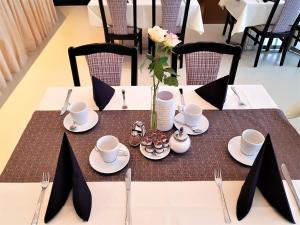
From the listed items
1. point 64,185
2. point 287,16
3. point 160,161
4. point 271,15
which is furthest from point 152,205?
point 287,16

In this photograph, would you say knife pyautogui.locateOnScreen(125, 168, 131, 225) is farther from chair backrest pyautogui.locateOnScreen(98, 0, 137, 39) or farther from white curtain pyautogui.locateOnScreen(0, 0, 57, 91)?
white curtain pyautogui.locateOnScreen(0, 0, 57, 91)

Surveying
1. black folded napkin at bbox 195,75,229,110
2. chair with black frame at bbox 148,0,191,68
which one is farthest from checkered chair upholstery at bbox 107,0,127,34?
black folded napkin at bbox 195,75,229,110

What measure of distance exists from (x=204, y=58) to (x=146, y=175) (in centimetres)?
88

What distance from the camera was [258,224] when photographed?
77cm

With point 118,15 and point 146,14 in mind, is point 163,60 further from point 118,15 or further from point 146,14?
point 146,14

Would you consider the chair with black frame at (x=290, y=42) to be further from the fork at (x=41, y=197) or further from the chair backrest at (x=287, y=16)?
the fork at (x=41, y=197)

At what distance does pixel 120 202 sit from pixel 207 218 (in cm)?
29

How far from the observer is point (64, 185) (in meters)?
0.81

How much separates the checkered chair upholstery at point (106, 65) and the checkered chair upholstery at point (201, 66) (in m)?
0.42

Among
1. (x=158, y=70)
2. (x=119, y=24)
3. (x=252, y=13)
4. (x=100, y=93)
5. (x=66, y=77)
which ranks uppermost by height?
(x=158, y=70)

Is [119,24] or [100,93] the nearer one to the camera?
[100,93]

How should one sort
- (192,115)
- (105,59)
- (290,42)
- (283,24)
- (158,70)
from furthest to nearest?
(290,42), (283,24), (105,59), (192,115), (158,70)

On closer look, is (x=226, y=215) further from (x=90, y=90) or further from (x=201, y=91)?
(x=90, y=90)

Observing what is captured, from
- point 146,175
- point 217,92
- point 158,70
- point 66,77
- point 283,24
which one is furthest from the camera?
point 66,77
